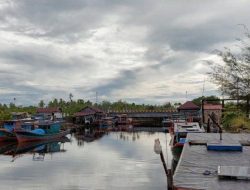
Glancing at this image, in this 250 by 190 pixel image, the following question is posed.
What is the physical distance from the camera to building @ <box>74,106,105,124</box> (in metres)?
85.8

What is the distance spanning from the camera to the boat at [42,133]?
145 ft

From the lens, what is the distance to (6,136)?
45.2 meters

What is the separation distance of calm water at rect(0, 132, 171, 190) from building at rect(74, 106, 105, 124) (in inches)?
1912

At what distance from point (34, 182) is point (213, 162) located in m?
15.6

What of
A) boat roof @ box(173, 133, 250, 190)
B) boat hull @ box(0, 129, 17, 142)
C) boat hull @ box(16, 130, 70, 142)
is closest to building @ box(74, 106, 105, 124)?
boat hull @ box(16, 130, 70, 142)

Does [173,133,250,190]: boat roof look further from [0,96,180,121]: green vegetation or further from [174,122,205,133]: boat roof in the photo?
[0,96,180,121]: green vegetation

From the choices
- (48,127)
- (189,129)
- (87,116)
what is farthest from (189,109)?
(189,129)

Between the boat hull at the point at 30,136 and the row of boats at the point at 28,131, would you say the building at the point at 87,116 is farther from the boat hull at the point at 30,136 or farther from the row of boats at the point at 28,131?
the boat hull at the point at 30,136

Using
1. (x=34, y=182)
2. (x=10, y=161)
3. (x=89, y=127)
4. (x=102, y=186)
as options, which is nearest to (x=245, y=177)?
(x=102, y=186)

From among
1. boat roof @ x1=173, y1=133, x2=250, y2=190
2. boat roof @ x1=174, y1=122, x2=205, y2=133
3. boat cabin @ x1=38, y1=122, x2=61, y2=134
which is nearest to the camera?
boat roof @ x1=173, y1=133, x2=250, y2=190

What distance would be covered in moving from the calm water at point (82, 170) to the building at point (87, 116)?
48574 mm

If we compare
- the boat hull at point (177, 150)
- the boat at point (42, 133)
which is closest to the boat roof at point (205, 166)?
the boat hull at point (177, 150)

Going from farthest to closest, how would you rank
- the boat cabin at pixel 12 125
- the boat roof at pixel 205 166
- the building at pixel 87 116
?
the building at pixel 87 116
the boat cabin at pixel 12 125
the boat roof at pixel 205 166

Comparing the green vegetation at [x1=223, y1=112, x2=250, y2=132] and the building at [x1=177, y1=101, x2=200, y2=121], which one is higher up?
the building at [x1=177, y1=101, x2=200, y2=121]
